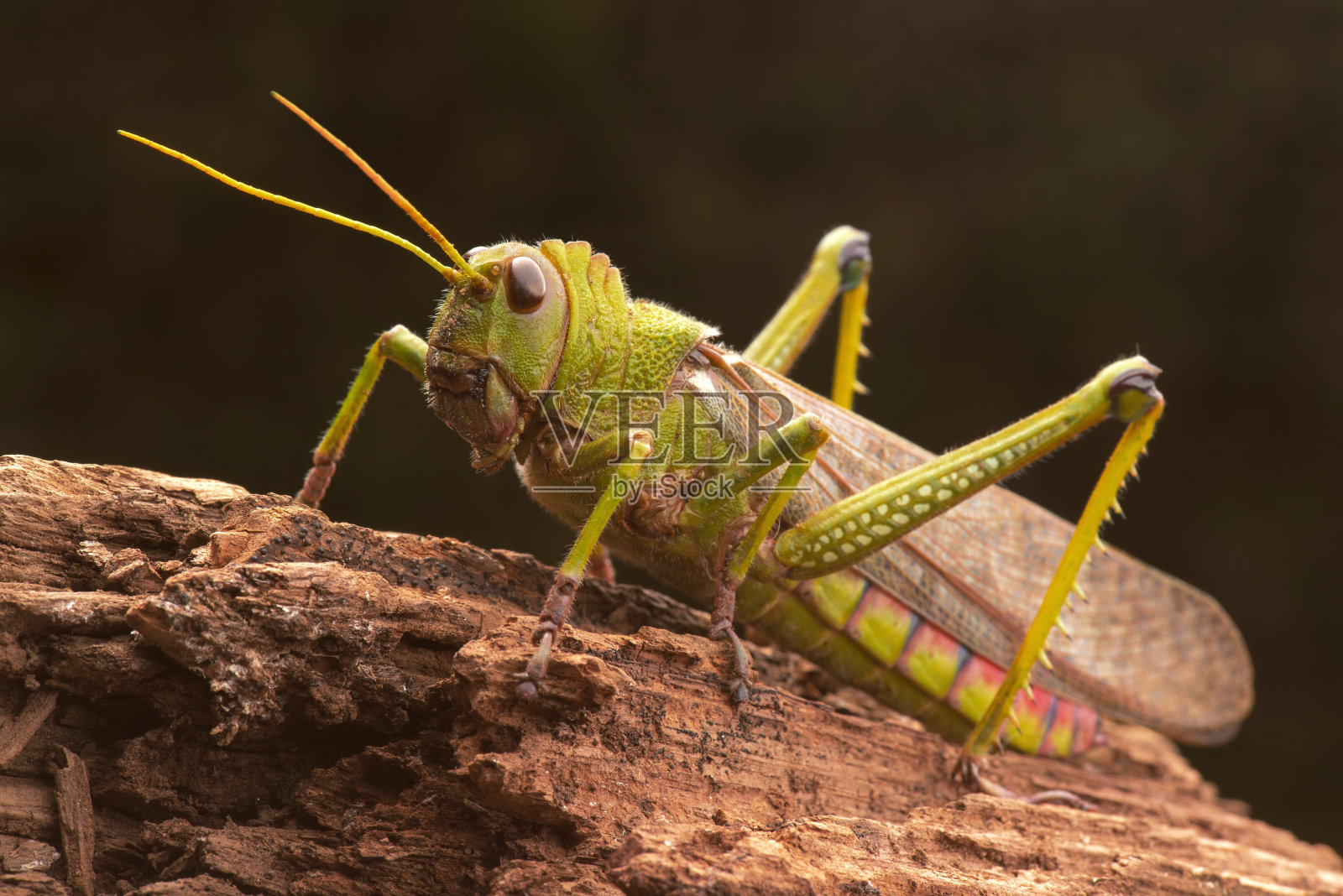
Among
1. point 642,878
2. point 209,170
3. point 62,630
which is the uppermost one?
point 209,170

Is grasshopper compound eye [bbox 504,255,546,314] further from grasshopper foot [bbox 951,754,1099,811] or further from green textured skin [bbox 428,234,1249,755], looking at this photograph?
grasshopper foot [bbox 951,754,1099,811]

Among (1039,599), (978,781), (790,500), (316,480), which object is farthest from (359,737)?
(1039,599)

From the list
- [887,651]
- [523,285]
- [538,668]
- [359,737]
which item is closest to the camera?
[538,668]

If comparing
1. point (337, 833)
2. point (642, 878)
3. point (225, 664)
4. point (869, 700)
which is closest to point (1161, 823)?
point (869, 700)

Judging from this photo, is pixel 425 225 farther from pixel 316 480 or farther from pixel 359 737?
pixel 359 737

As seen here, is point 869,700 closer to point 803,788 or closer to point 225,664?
point 803,788

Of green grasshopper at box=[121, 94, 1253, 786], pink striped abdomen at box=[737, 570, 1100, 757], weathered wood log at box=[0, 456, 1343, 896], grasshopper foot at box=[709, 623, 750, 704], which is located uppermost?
green grasshopper at box=[121, 94, 1253, 786]

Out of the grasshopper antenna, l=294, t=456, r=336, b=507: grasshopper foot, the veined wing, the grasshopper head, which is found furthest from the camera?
the veined wing

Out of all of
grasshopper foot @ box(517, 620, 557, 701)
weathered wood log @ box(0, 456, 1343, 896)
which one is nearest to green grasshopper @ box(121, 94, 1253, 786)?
grasshopper foot @ box(517, 620, 557, 701)
